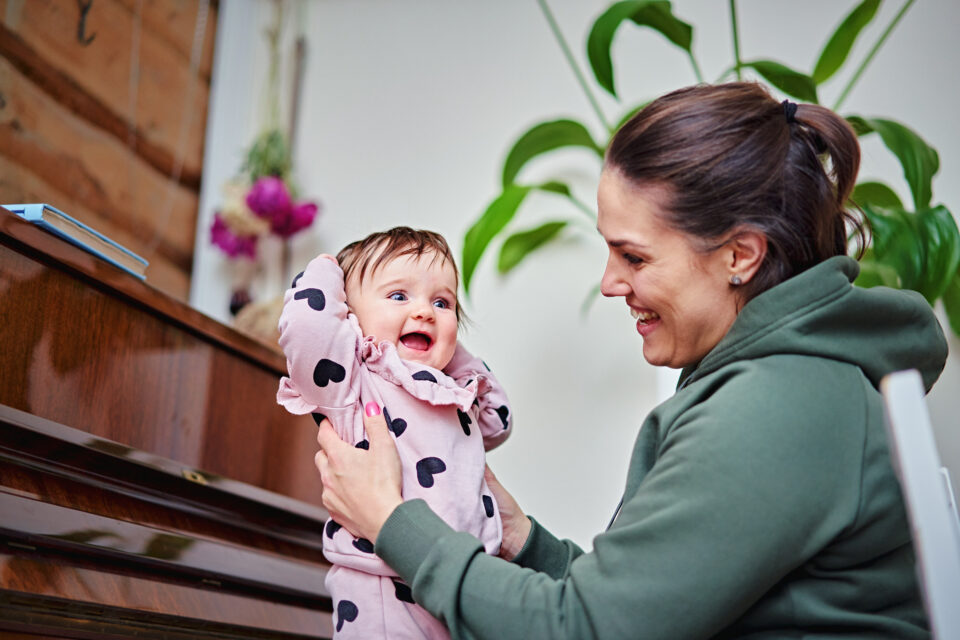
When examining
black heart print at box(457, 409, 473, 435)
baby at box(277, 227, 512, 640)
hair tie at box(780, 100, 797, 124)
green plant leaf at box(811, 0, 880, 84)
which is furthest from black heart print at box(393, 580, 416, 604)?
green plant leaf at box(811, 0, 880, 84)

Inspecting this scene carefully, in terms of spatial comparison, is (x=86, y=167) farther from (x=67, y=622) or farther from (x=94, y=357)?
(x=67, y=622)

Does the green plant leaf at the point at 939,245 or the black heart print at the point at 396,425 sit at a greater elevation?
the green plant leaf at the point at 939,245

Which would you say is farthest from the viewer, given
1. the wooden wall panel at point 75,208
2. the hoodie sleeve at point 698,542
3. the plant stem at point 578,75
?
the plant stem at point 578,75

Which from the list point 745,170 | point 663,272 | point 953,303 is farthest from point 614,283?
point 953,303

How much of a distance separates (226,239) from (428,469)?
4.48ft

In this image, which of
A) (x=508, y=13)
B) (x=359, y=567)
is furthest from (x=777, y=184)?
(x=508, y=13)

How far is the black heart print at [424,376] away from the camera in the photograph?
115cm

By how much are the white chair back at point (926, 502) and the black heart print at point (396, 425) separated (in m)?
0.60

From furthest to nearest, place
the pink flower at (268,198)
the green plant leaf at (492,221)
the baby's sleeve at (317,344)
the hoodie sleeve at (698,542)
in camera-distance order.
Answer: the pink flower at (268,198) → the green plant leaf at (492,221) → the baby's sleeve at (317,344) → the hoodie sleeve at (698,542)

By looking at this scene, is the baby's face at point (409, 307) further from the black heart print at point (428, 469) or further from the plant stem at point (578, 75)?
the plant stem at point (578, 75)

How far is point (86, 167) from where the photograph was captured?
6.62 feet

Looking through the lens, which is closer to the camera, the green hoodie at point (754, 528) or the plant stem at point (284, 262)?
the green hoodie at point (754, 528)

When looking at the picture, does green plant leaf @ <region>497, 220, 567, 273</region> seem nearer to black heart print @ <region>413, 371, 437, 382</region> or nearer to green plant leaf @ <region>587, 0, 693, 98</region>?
green plant leaf @ <region>587, 0, 693, 98</region>

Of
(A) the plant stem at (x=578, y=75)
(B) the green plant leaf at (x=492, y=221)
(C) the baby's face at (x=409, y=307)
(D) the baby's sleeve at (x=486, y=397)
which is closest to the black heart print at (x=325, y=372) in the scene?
(C) the baby's face at (x=409, y=307)
